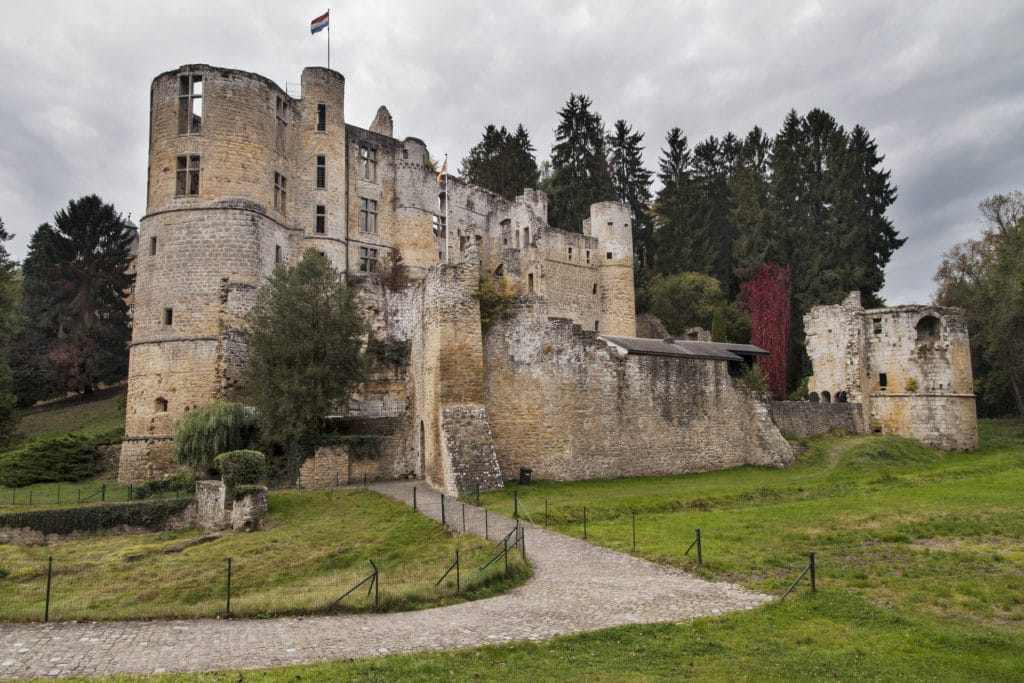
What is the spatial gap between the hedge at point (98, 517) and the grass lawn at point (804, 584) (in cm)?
957

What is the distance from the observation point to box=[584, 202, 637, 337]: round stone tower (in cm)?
4744

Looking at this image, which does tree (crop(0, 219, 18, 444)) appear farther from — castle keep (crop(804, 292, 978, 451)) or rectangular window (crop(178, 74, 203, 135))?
castle keep (crop(804, 292, 978, 451))

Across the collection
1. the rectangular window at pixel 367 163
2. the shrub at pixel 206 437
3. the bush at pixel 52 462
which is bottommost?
the bush at pixel 52 462

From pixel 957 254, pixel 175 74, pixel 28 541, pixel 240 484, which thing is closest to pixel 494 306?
pixel 240 484

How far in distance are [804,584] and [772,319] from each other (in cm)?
3404

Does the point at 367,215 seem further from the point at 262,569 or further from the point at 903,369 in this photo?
the point at 903,369

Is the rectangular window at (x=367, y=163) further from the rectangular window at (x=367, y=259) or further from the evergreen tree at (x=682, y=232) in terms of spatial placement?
the evergreen tree at (x=682, y=232)

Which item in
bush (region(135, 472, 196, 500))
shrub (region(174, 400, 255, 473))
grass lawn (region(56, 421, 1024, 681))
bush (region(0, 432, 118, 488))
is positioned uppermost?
shrub (region(174, 400, 255, 473))

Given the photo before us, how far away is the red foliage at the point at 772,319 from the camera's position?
136ft

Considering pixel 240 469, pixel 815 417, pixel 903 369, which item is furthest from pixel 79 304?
pixel 903 369

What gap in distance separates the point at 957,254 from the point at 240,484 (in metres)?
46.3

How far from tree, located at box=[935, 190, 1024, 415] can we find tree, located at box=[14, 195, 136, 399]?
4898 centimetres

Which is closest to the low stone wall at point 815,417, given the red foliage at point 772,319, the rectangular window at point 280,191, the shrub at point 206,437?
the red foliage at point 772,319

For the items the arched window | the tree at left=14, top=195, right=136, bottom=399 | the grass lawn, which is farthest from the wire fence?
the tree at left=14, top=195, right=136, bottom=399
